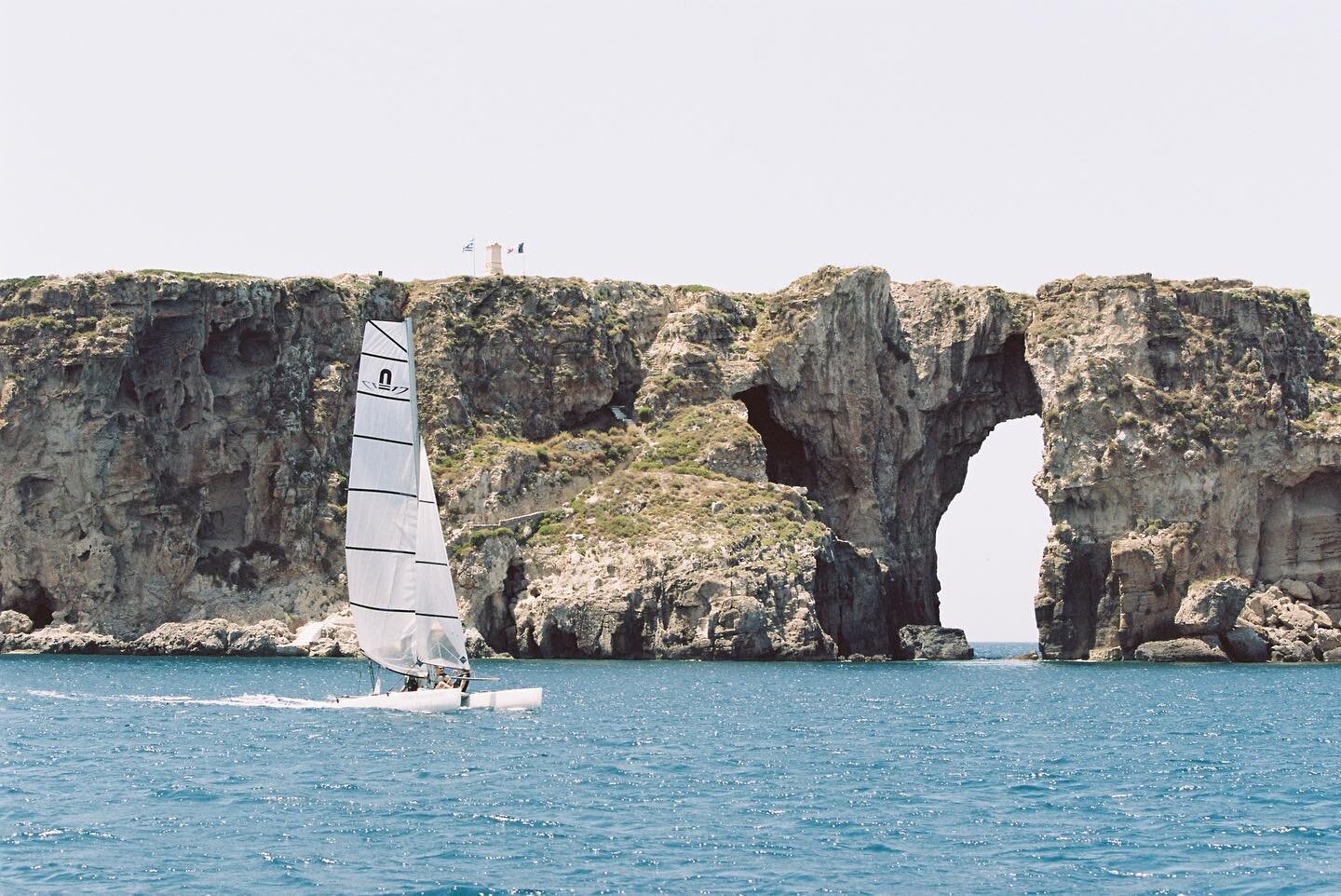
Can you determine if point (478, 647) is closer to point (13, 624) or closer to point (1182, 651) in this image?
point (13, 624)

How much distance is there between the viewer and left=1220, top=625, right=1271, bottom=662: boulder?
10044 cm

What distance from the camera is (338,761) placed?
4197 centimetres

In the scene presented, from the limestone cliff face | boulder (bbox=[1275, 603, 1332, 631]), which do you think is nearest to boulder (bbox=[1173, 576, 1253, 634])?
boulder (bbox=[1275, 603, 1332, 631])

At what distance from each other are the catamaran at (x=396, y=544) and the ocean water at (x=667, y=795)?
7.57 feet

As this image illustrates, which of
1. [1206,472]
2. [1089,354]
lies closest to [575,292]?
[1089,354]

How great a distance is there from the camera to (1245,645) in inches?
3957

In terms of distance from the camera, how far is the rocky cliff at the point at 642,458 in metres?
97.4

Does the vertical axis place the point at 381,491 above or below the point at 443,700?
above

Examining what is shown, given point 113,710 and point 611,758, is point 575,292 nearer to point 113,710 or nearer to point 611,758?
point 113,710

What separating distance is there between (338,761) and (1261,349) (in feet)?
264

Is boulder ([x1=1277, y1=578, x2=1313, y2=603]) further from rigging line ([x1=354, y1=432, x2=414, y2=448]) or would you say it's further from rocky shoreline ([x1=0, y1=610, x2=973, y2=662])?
rigging line ([x1=354, y1=432, x2=414, y2=448])

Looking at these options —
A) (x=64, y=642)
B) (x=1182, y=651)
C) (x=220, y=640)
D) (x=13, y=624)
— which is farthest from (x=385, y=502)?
(x=1182, y=651)

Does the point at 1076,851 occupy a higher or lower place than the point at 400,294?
lower

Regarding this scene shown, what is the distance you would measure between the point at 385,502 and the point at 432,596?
357 cm
